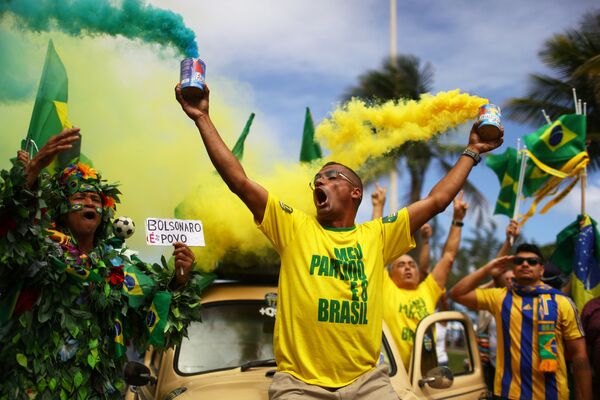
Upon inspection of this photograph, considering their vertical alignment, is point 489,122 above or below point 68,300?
above

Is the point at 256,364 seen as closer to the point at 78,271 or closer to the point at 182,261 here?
the point at 182,261

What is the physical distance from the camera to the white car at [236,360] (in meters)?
3.86

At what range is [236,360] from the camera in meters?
4.30

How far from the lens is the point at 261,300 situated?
4.63m

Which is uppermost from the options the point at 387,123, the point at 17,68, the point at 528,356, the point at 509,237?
the point at 17,68

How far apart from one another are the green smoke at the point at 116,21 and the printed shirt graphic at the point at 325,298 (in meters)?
1.68

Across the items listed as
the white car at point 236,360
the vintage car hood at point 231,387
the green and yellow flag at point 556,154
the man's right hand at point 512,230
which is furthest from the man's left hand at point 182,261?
the green and yellow flag at point 556,154

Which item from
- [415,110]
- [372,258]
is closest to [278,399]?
[372,258]

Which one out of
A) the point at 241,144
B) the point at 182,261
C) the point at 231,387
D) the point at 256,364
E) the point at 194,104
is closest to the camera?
the point at 194,104

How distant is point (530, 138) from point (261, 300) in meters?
3.45

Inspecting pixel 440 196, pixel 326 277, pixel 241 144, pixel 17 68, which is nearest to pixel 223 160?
pixel 326 277

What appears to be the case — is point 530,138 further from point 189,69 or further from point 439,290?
point 189,69

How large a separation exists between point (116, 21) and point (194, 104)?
148cm

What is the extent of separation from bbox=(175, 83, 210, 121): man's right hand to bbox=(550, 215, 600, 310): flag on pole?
13.7 ft
